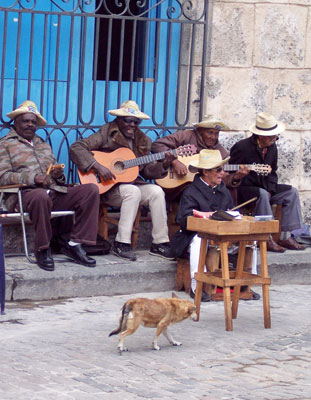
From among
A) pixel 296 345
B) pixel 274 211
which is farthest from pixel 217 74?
pixel 296 345

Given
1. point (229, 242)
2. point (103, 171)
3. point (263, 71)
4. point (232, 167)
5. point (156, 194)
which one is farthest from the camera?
point (263, 71)

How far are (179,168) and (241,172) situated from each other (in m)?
0.60

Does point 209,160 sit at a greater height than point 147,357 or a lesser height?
greater

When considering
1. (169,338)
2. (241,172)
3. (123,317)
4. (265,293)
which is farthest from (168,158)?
(123,317)

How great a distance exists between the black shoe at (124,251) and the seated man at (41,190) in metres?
0.40

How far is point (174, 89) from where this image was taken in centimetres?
973

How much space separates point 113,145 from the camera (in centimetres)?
881

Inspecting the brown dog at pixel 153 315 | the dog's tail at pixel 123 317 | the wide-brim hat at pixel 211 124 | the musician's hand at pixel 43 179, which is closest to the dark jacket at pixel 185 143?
the wide-brim hat at pixel 211 124

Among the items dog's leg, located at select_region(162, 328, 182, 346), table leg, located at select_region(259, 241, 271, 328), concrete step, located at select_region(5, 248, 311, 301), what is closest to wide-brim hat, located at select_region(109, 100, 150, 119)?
concrete step, located at select_region(5, 248, 311, 301)

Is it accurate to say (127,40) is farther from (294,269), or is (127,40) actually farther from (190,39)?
(294,269)

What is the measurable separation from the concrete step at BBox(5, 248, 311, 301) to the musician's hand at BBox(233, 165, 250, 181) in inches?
A: 33.5

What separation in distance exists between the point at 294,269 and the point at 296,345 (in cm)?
247

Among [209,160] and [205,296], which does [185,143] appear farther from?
[205,296]

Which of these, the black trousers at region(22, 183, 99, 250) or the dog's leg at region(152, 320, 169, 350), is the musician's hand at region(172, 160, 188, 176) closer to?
the black trousers at region(22, 183, 99, 250)
